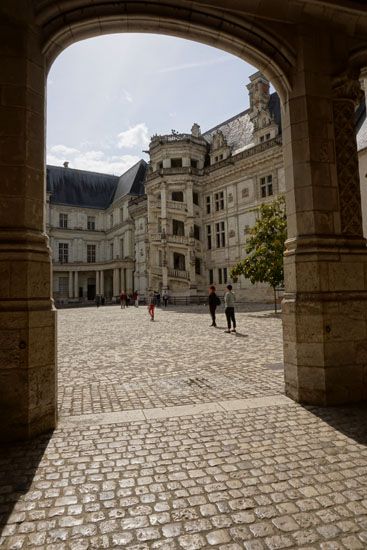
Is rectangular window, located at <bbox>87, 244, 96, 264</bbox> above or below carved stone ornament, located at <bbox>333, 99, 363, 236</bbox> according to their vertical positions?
above

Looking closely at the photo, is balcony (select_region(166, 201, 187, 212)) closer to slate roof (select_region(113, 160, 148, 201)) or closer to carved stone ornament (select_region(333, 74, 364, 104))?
slate roof (select_region(113, 160, 148, 201))

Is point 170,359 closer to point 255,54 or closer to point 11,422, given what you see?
point 11,422

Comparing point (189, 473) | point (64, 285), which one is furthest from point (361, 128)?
point (64, 285)

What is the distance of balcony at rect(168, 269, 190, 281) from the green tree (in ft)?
55.2

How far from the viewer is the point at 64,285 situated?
56500 millimetres

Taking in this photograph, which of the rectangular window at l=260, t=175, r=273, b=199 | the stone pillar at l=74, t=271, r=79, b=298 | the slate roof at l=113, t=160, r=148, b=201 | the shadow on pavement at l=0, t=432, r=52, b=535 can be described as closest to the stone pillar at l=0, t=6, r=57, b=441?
the shadow on pavement at l=0, t=432, r=52, b=535

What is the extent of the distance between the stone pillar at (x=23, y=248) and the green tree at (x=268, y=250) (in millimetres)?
17077

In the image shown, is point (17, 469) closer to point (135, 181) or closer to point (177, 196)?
point (177, 196)

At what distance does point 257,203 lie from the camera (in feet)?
111

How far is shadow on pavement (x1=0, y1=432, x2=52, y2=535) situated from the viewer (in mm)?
2756

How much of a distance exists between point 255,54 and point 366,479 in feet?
18.9

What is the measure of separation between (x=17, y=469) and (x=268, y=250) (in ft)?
62.5

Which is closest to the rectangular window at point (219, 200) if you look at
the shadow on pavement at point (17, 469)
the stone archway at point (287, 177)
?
the stone archway at point (287, 177)

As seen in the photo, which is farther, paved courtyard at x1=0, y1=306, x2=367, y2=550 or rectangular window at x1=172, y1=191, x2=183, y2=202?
rectangular window at x1=172, y1=191, x2=183, y2=202
